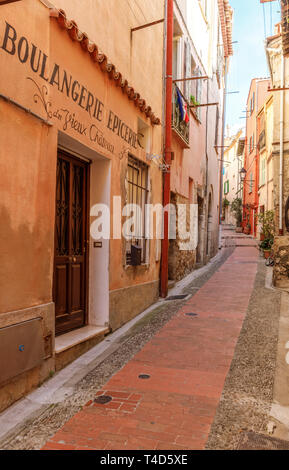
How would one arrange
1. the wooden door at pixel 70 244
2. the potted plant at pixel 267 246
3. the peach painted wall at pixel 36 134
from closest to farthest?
the peach painted wall at pixel 36 134
the wooden door at pixel 70 244
the potted plant at pixel 267 246

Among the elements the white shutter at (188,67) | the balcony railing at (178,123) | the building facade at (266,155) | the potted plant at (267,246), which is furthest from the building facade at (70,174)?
the building facade at (266,155)

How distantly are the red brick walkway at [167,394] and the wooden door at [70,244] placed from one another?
1.14m

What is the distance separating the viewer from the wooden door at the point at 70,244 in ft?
16.9

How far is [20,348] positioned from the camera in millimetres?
3615

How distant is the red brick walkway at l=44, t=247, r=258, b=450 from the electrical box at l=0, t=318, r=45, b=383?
69 cm

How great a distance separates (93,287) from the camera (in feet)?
19.2

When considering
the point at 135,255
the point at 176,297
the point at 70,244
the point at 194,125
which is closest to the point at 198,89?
the point at 194,125

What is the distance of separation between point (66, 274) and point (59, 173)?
1.38m

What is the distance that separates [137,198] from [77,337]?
10.6ft

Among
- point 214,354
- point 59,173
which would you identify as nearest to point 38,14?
point 59,173

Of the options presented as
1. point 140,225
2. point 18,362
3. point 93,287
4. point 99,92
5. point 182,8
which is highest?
point 182,8

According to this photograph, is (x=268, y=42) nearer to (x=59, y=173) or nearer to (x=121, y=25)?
(x=121, y=25)

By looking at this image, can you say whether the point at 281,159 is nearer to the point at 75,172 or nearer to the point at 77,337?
the point at 75,172

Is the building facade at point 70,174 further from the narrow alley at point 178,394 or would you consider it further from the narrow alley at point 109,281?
the narrow alley at point 178,394
